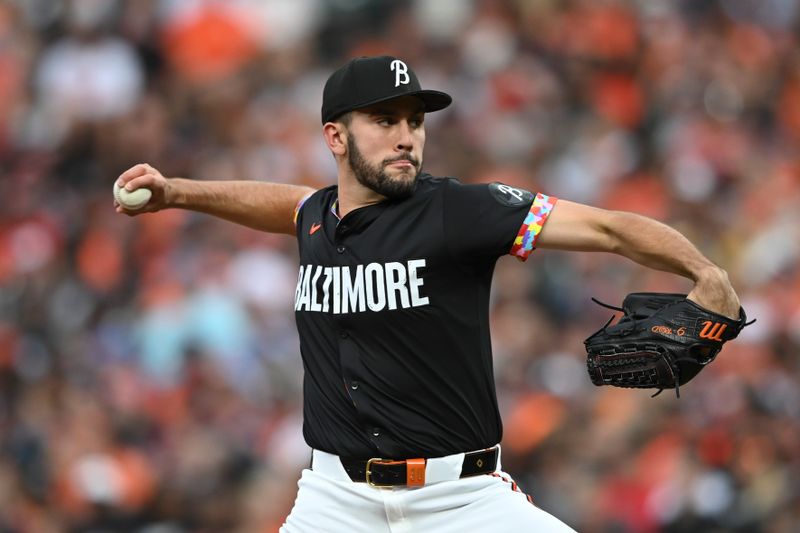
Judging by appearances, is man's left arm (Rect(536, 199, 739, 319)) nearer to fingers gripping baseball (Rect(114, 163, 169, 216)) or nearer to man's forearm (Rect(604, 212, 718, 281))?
man's forearm (Rect(604, 212, 718, 281))

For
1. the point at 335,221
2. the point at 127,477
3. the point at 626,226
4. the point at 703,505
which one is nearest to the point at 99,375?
the point at 127,477

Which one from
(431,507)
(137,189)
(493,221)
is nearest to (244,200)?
(137,189)

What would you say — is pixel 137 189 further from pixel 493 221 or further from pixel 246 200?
pixel 493 221

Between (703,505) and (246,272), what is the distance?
3.80m

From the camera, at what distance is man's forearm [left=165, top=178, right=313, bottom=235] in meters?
4.94

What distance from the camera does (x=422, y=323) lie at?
425 cm

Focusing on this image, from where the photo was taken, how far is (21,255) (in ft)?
32.0

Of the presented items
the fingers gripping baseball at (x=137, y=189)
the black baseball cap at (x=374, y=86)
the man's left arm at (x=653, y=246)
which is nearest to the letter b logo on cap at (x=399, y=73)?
the black baseball cap at (x=374, y=86)

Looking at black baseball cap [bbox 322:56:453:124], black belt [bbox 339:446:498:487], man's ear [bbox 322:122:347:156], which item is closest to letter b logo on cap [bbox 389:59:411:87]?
black baseball cap [bbox 322:56:453:124]

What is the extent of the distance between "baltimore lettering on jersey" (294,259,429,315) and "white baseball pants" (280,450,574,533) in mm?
554

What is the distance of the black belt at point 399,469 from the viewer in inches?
165

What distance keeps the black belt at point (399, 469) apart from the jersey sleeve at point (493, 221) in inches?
27.7

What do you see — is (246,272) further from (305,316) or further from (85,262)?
(305,316)

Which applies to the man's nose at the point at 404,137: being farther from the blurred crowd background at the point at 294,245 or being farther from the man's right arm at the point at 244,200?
the blurred crowd background at the point at 294,245
